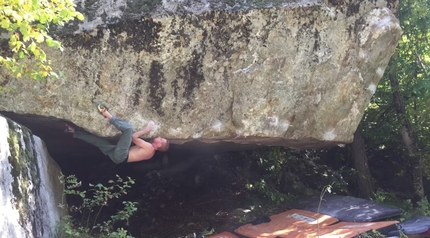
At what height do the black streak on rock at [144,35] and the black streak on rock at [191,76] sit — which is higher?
the black streak on rock at [144,35]

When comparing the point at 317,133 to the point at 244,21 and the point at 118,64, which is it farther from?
the point at 118,64

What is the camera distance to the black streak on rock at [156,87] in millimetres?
4828

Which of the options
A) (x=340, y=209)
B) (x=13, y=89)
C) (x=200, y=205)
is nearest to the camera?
(x=13, y=89)

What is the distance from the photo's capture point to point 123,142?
4.68 m

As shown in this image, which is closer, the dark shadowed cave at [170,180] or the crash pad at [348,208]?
the crash pad at [348,208]

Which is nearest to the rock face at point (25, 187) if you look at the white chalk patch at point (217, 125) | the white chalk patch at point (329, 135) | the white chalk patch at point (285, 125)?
the white chalk patch at point (217, 125)

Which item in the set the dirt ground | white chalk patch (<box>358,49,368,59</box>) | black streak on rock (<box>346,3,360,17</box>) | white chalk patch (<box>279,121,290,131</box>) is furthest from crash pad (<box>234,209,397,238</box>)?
black streak on rock (<box>346,3,360,17</box>)

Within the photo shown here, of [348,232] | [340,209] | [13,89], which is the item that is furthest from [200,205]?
[13,89]

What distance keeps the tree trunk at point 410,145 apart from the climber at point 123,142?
173 inches

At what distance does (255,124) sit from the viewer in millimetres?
5184

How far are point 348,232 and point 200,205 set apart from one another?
100 inches

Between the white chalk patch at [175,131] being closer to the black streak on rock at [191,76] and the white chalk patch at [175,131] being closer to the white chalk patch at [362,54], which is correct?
the black streak on rock at [191,76]

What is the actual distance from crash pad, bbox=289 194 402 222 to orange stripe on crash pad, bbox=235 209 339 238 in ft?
0.50

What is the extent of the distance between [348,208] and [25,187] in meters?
3.92
